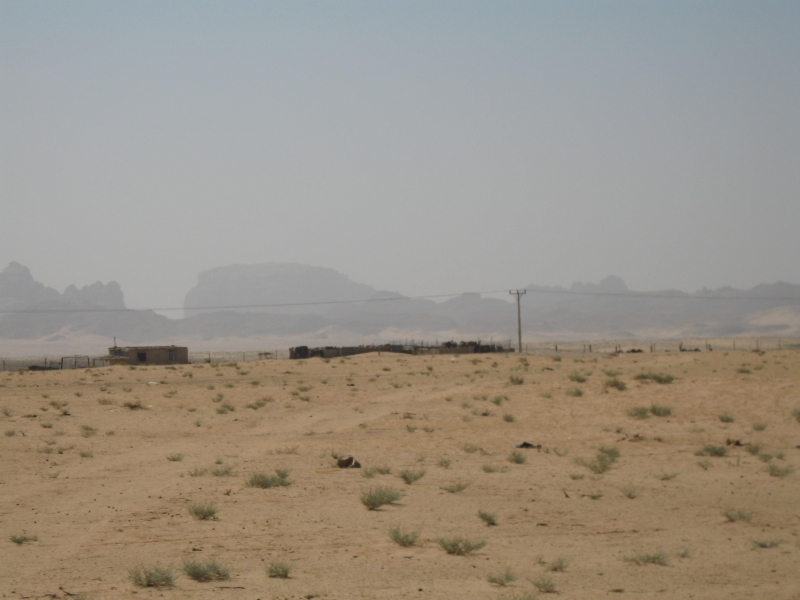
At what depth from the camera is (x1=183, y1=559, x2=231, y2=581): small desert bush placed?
31.9 ft

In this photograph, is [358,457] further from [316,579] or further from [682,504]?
[316,579]

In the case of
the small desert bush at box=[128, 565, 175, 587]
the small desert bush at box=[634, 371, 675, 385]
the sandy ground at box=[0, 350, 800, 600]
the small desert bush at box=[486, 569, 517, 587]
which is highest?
the small desert bush at box=[634, 371, 675, 385]

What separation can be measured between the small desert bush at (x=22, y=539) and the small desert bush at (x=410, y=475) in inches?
274

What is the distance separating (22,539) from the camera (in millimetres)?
11664

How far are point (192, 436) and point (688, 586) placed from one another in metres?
18.7

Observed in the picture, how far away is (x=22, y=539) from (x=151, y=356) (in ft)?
251

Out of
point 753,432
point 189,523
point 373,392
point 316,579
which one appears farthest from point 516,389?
point 316,579

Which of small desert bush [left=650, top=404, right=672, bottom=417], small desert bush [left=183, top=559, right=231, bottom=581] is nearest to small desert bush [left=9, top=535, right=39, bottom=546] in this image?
small desert bush [left=183, top=559, right=231, bottom=581]

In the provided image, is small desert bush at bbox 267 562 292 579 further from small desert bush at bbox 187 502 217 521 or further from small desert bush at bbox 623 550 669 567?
small desert bush at bbox 623 550 669 567

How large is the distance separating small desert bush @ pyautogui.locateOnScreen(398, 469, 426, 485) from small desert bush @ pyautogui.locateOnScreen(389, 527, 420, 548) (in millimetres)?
4497

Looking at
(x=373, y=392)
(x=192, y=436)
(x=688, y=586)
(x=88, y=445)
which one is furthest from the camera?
(x=373, y=392)

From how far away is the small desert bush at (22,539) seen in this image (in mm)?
11555

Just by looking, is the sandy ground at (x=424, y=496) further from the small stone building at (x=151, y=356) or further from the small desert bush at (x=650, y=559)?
the small stone building at (x=151, y=356)

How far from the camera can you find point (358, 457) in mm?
19750
